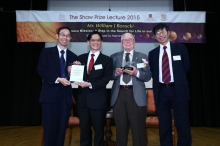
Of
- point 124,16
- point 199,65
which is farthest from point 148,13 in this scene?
point 199,65

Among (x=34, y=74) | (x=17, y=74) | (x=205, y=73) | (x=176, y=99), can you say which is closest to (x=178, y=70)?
(x=176, y=99)

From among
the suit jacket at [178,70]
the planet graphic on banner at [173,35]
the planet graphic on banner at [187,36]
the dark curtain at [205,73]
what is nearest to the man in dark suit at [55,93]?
the suit jacket at [178,70]

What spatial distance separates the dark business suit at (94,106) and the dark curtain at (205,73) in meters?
3.71

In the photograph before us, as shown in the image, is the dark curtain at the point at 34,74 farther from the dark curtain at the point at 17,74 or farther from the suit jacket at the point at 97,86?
the suit jacket at the point at 97,86

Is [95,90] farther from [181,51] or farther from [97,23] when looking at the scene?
[97,23]

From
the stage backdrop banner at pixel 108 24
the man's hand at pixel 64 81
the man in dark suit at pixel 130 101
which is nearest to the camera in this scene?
A: the man's hand at pixel 64 81

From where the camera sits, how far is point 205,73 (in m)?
5.26

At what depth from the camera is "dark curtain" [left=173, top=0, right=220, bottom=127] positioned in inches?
204

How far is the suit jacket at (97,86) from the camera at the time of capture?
2.17 meters

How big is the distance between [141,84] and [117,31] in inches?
103

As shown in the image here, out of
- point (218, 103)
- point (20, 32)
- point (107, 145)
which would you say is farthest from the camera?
point (218, 103)

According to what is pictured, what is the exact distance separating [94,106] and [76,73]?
Answer: 39cm

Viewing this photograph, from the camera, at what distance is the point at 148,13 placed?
4.55 metres

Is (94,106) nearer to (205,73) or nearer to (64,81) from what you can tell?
(64,81)
